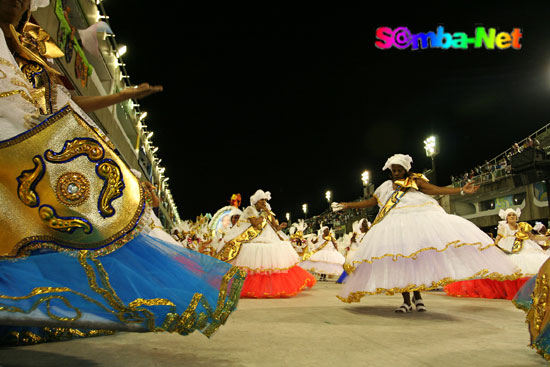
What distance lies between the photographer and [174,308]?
1563mm

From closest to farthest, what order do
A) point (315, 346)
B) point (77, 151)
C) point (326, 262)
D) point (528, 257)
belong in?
point (77, 151), point (315, 346), point (528, 257), point (326, 262)

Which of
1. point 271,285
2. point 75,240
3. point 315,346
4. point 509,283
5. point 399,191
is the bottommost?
point 315,346

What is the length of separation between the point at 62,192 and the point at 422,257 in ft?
13.3

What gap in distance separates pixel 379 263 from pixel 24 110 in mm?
4027

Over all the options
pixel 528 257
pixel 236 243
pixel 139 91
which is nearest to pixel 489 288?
pixel 528 257

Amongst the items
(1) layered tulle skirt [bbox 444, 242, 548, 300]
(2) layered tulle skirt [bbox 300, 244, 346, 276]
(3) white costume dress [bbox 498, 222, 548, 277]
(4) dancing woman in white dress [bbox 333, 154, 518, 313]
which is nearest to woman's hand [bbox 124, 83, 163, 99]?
(4) dancing woman in white dress [bbox 333, 154, 518, 313]

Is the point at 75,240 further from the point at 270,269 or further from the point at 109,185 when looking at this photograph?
the point at 270,269

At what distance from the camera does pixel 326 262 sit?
522 inches

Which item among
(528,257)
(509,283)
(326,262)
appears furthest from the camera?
(326,262)

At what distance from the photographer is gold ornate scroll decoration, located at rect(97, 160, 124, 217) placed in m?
1.80

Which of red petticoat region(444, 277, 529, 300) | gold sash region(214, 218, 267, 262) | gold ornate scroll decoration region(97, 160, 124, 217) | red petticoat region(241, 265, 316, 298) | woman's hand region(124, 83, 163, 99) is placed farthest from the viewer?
gold sash region(214, 218, 267, 262)

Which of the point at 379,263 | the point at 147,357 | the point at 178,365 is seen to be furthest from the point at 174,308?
the point at 379,263

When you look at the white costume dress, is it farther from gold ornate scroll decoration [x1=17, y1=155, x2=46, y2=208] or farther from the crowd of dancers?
gold ornate scroll decoration [x1=17, y1=155, x2=46, y2=208]

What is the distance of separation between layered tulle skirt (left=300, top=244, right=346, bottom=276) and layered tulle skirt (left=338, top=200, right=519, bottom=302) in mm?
8324
